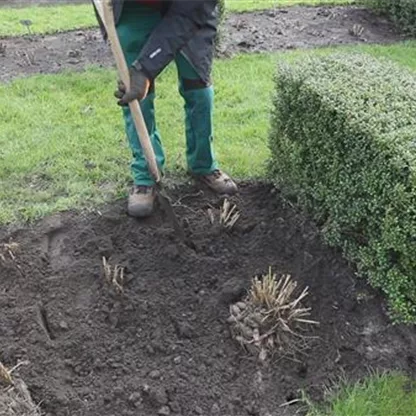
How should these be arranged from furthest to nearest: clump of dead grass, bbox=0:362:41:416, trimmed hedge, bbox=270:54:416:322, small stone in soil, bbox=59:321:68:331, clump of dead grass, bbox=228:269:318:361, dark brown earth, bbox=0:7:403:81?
dark brown earth, bbox=0:7:403:81, small stone in soil, bbox=59:321:68:331, clump of dead grass, bbox=228:269:318:361, trimmed hedge, bbox=270:54:416:322, clump of dead grass, bbox=0:362:41:416

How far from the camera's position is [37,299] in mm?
3924

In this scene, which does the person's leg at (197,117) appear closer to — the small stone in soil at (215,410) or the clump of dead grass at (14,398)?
the small stone in soil at (215,410)

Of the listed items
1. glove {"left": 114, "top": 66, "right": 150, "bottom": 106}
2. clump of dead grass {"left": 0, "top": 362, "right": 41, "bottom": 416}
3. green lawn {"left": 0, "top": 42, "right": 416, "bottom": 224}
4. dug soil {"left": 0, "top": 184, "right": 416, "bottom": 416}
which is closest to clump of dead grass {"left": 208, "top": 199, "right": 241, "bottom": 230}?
dug soil {"left": 0, "top": 184, "right": 416, "bottom": 416}

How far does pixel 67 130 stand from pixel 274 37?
332 cm

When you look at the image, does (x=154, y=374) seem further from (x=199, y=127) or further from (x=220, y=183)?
(x=199, y=127)

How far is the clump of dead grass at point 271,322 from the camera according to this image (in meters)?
3.50

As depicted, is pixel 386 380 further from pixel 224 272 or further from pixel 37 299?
pixel 37 299

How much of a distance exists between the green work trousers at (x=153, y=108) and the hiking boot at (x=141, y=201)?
47 mm

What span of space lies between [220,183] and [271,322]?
1.48 metres

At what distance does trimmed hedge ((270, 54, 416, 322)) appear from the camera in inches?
131

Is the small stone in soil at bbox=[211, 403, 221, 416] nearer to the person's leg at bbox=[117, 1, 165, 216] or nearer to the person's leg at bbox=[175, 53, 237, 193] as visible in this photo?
the person's leg at bbox=[117, 1, 165, 216]

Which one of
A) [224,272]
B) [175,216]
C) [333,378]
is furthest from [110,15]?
[333,378]

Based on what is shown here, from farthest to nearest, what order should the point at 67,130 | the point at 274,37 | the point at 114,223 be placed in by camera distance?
1. the point at 274,37
2. the point at 67,130
3. the point at 114,223

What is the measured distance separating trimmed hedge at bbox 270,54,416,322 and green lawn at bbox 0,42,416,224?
3.11ft
